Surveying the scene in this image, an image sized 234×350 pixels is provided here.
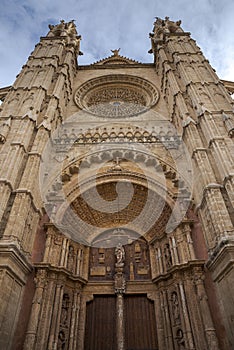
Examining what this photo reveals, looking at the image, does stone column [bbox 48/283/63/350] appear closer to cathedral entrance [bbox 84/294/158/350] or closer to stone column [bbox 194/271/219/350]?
cathedral entrance [bbox 84/294/158/350]

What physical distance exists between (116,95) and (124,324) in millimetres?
12312

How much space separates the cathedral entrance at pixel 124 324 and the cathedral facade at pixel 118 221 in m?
0.03

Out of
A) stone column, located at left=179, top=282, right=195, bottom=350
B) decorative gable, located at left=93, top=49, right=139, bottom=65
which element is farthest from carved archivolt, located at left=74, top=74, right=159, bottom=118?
stone column, located at left=179, top=282, right=195, bottom=350

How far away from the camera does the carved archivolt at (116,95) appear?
13.9 meters

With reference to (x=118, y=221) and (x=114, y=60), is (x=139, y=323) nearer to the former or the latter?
(x=118, y=221)

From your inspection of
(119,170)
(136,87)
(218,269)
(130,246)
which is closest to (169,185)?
(119,170)

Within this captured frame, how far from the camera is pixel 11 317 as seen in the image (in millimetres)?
5676

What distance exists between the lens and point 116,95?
15617 mm

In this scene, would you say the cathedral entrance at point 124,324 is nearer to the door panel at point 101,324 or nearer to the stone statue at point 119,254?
the door panel at point 101,324

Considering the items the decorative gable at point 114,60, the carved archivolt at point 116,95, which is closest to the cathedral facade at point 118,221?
the carved archivolt at point 116,95

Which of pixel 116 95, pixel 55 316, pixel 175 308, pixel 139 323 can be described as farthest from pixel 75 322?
pixel 116 95

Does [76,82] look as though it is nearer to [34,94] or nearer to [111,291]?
[34,94]

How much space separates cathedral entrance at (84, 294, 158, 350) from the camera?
7.04 meters

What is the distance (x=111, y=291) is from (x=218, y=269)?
347cm
